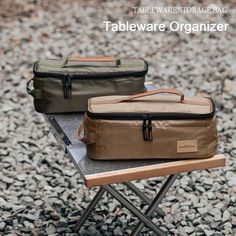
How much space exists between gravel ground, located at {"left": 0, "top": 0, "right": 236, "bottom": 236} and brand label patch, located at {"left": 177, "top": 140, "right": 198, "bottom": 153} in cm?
95

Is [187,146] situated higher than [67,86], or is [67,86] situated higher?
[67,86]

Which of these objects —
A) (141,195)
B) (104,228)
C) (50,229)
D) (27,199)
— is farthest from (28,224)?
(141,195)

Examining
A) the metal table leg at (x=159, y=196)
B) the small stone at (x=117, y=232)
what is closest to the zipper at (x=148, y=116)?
the metal table leg at (x=159, y=196)

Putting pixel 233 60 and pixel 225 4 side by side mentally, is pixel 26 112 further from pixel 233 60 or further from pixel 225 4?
pixel 225 4

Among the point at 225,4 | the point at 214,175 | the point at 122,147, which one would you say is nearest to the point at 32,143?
the point at 214,175

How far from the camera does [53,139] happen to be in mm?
4984

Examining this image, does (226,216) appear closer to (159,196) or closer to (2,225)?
(159,196)

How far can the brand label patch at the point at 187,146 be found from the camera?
307 centimetres

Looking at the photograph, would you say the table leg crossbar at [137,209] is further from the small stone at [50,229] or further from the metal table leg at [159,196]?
the small stone at [50,229]

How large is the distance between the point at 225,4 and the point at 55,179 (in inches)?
152

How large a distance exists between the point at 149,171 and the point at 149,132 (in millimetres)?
176

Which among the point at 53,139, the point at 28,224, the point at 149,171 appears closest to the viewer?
the point at 149,171

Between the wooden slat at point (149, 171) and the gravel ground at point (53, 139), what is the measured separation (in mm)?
909

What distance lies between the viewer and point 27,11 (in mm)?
7363
